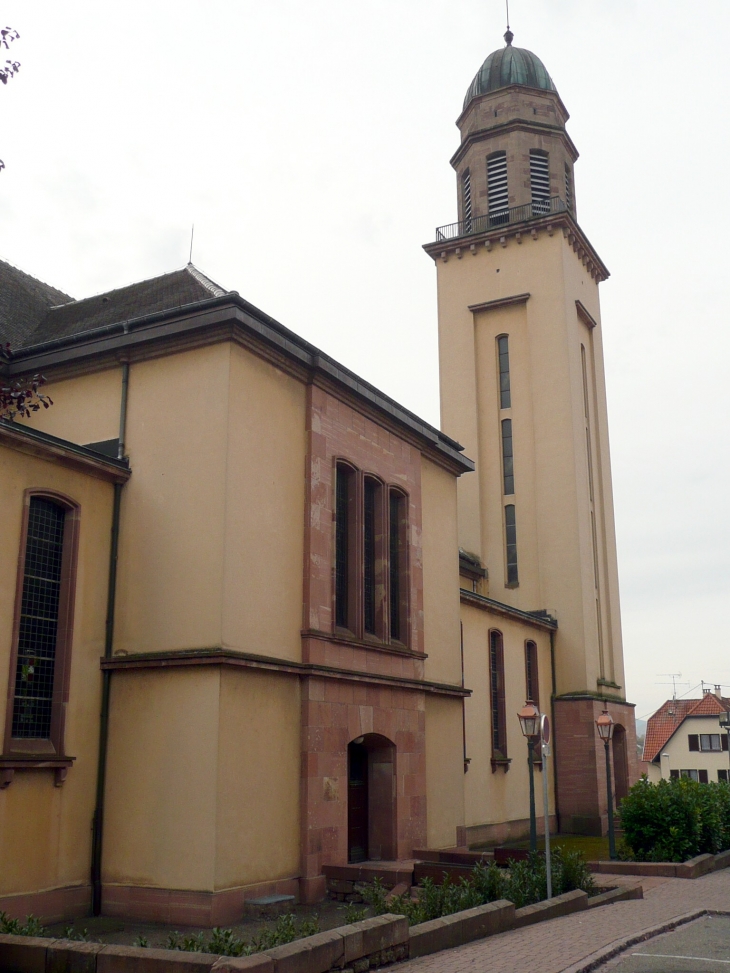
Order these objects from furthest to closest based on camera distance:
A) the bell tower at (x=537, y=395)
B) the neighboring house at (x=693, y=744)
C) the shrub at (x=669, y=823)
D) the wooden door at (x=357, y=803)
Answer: the neighboring house at (x=693, y=744) < the bell tower at (x=537, y=395) < the shrub at (x=669, y=823) < the wooden door at (x=357, y=803)

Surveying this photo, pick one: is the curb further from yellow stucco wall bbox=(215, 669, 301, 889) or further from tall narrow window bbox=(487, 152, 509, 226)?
tall narrow window bbox=(487, 152, 509, 226)

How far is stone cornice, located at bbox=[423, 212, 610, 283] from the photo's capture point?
3522 cm

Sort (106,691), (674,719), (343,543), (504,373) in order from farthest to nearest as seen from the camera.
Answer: (674,719) → (504,373) → (343,543) → (106,691)

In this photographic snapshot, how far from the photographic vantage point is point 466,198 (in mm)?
39000

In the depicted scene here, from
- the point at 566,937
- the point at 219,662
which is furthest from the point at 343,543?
the point at 566,937

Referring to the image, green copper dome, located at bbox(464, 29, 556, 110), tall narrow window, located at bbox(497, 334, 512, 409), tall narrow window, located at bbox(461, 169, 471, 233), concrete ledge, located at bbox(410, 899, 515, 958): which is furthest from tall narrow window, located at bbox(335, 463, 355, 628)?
green copper dome, located at bbox(464, 29, 556, 110)

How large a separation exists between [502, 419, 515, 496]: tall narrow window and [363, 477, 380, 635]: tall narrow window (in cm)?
1486

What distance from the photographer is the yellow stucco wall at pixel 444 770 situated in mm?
20922

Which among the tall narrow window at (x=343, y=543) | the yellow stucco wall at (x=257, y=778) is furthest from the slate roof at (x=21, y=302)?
the yellow stucco wall at (x=257, y=778)

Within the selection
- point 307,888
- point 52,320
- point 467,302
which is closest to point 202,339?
point 52,320

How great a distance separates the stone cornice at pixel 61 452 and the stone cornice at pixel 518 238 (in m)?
22.8

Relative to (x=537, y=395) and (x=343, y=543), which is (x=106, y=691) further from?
(x=537, y=395)

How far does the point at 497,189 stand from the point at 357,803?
2600cm

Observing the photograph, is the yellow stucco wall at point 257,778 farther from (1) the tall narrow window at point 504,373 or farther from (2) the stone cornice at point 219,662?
(1) the tall narrow window at point 504,373
